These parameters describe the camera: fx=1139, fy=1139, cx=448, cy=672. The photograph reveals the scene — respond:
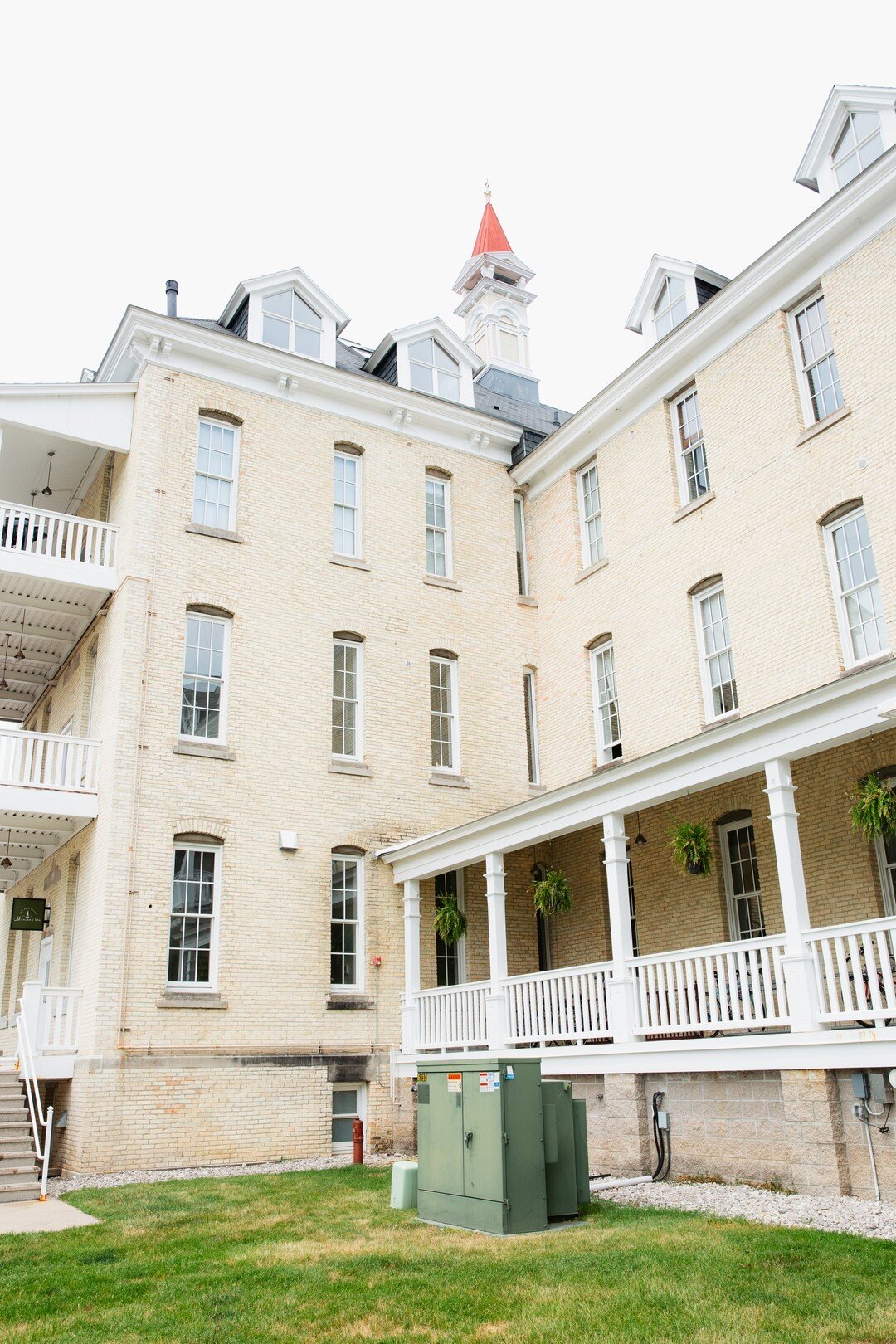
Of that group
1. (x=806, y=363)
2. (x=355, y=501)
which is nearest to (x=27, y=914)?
(x=355, y=501)

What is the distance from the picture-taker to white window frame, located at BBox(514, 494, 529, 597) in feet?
72.7

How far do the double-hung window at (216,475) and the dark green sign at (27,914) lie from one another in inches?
286

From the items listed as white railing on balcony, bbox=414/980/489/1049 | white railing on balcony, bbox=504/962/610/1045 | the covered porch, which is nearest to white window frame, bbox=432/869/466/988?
the covered porch

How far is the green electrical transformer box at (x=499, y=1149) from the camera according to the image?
9445 mm

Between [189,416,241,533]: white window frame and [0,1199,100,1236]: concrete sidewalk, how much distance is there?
10.4m

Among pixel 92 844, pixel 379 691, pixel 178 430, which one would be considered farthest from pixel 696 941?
pixel 178 430

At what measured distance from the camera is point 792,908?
11438mm

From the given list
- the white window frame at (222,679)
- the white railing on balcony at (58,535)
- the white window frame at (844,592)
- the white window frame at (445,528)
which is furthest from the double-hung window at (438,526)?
the white window frame at (844,592)

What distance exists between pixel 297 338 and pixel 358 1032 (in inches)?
488

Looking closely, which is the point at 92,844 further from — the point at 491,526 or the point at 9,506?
the point at 491,526

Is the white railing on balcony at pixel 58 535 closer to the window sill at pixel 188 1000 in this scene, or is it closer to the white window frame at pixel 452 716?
the white window frame at pixel 452 716

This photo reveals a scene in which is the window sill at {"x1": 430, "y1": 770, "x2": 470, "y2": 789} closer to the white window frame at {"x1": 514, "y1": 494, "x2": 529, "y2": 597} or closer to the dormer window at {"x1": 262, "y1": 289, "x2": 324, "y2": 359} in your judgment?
the white window frame at {"x1": 514, "y1": 494, "x2": 529, "y2": 597}

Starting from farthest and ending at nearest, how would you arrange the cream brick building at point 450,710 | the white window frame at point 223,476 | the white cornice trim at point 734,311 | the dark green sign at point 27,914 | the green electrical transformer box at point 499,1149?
the dark green sign at point 27,914, the white window frame at point 223,476, the white cornice trim at point 734,311, the cream brick building at point 450,710, the green electrical transformer box at point 499,1149

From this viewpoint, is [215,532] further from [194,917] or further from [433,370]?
[433,370]
